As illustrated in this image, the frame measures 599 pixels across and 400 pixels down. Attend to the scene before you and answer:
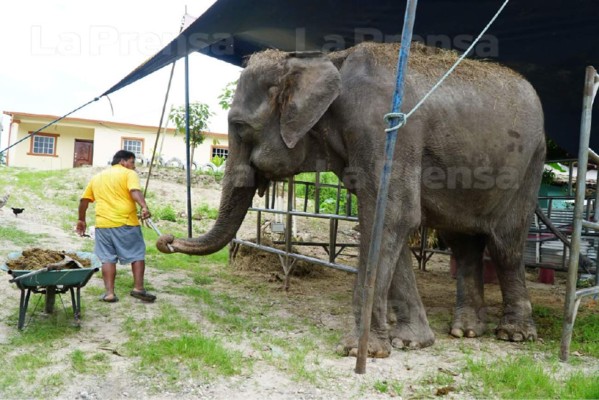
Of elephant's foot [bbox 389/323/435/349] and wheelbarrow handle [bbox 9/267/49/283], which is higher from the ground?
wheelbarrow handle [bbox 9/267/49/283]

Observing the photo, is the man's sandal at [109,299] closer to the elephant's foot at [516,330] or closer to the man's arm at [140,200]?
the man's arm at [140,200]

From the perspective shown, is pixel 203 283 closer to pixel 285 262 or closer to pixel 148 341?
pixel 285 262

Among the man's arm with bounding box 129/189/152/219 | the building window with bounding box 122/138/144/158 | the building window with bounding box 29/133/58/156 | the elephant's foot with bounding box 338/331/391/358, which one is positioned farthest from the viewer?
the building window with bounding box 122/138/144/158

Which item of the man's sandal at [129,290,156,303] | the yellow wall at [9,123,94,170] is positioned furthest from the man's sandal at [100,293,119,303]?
the yellow wall at [9,123,94,170]

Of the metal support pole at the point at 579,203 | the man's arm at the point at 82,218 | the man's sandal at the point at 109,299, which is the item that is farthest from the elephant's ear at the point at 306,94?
the man's sandal at the point at 109,299

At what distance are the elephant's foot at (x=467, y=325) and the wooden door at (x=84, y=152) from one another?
26.4 m

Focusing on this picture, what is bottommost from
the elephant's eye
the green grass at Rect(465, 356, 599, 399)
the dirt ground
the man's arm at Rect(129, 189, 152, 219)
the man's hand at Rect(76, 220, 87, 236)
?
the dirt ground

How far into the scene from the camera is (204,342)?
4051 mm

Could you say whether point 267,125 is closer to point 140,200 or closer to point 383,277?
point 383,277

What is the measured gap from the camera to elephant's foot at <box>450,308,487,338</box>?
15.9 ft

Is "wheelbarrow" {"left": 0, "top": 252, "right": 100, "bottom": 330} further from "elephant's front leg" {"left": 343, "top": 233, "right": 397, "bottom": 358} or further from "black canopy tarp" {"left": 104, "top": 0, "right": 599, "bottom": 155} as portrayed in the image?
"black canopy tarp" {"left": 104, "top": 0, "right": 599, "bottom": 155}

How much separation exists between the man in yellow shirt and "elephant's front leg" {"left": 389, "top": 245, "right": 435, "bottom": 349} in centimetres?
259

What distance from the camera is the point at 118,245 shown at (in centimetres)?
550

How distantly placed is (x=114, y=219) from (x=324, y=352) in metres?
Result: 2.60
